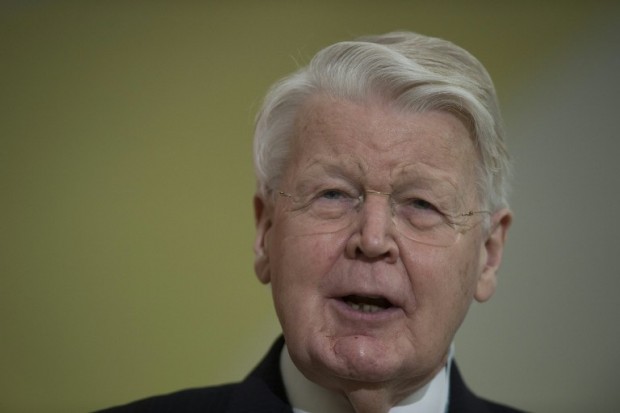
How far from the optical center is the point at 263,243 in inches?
74.8

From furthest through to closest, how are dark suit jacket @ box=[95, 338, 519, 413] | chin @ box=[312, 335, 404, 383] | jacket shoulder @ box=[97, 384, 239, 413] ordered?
1. jacket shoulder @ box=[97, 384, 239, 413]
2. dark suit jacket @ box=[95, 338, 519, 413]
3. chin @ box=[312, 335, 404, 383]

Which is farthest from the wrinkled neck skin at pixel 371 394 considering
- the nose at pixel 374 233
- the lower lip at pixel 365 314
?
the nose at pixel 374 233

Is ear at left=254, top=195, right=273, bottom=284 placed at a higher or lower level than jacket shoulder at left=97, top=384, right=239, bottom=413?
higher

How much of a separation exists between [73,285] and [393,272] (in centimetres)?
129

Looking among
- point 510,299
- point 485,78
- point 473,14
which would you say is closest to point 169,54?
point 473,14

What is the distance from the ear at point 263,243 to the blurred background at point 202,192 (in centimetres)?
71

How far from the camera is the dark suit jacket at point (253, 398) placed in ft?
6.01

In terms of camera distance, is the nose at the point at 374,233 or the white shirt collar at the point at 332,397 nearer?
the nose at the point at 374,233

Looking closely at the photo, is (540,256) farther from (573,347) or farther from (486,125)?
(486,125)

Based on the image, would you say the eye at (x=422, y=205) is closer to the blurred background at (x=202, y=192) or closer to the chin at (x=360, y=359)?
the chin at (x=360, y=359)

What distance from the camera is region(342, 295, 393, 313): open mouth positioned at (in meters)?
1.62

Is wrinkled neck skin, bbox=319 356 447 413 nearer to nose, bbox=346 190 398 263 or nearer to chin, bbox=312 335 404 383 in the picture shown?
chin, bbox=312 335 404 383

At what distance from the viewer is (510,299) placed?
2707mm

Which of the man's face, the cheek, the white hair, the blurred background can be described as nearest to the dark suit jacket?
the man's face
